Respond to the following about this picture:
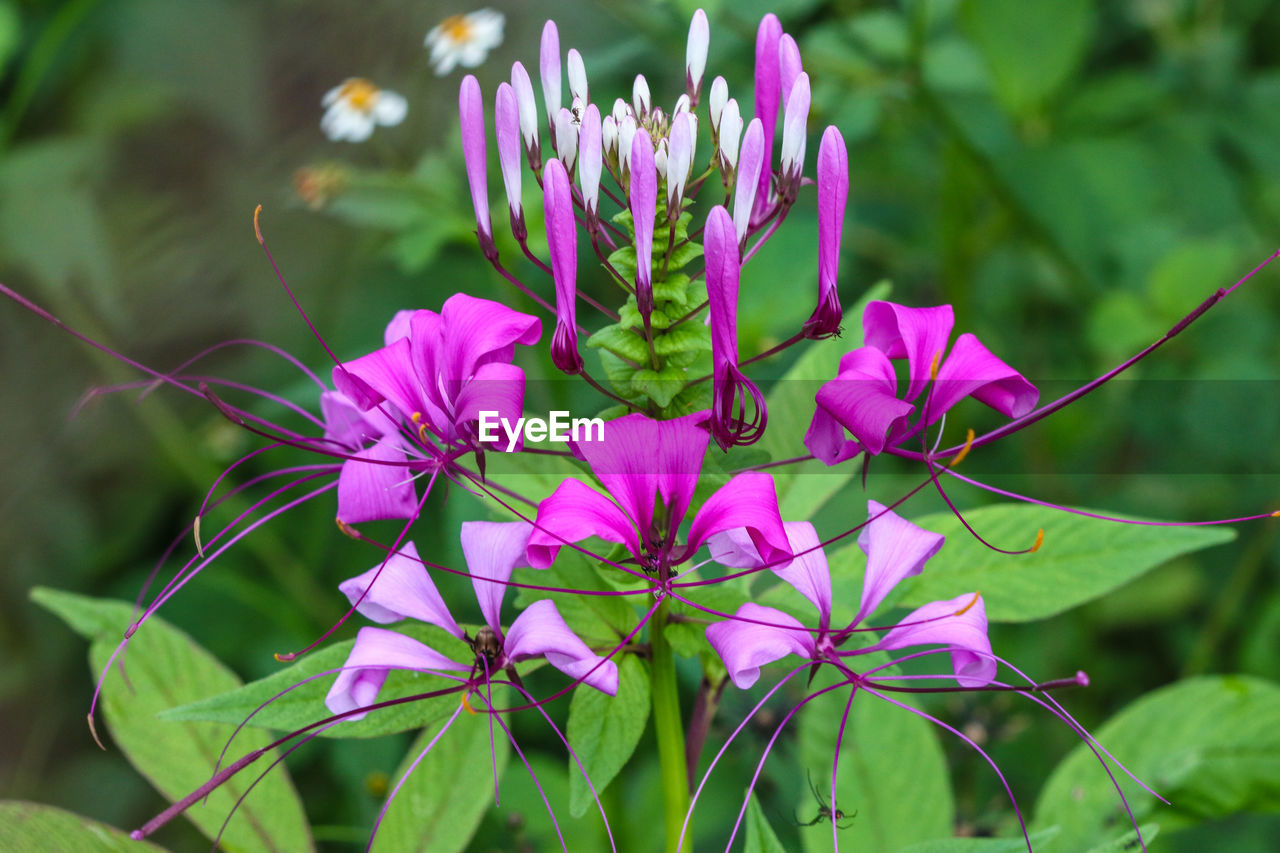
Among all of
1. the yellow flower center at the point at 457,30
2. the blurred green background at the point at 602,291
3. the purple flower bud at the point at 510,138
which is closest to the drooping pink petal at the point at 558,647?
the purple flower bud at the point at 510,138

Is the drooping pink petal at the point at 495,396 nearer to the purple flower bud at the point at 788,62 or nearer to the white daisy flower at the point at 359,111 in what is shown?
the purple flower bud at the point at 788,62

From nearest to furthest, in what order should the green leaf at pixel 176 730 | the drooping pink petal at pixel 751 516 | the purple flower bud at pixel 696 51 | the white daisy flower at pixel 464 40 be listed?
the drooping pink petal at pixel 751 516
the purple flower bud at pixel 696 51
the green leaf at pixel 176 730
the white daisy flower at pixel 464 40

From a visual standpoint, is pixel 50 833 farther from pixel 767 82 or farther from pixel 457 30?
pixel 457 30

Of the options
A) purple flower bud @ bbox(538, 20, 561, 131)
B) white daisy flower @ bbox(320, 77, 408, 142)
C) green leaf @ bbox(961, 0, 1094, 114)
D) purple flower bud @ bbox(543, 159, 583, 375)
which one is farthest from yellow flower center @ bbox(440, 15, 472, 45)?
purple flower bud @ bbox(543, 159, 583, 375)

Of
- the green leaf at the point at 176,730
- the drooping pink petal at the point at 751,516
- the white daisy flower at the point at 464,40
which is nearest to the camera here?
the drooping pink petal at the point at 751,516

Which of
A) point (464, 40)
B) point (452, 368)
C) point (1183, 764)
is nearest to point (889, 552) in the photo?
point (452, 368)
